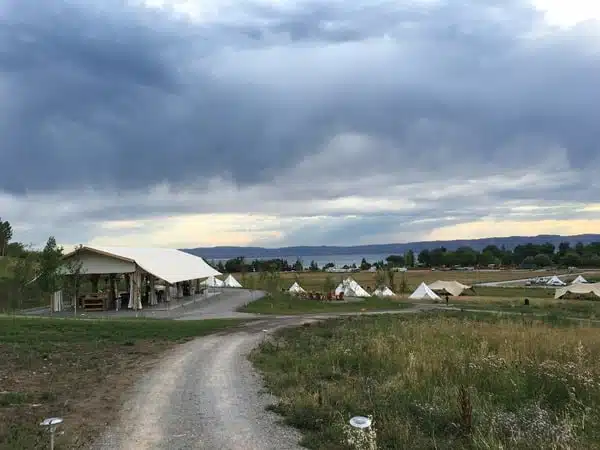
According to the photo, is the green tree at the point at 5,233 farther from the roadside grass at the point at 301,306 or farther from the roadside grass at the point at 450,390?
the roadside grass at the point at 450,390

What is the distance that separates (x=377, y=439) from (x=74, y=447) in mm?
4077

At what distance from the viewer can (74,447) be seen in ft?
24.7

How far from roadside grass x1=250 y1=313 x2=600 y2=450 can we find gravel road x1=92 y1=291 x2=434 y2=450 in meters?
0.47

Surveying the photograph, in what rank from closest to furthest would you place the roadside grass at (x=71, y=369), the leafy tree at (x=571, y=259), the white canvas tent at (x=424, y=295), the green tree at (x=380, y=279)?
1. the roadside grass at (x=71, y=369)
2. the white canvas tent at (x=424, y=295)
3. the green tree at (x=380, y=279)
4. the leafy tree at (x=571, y=259)

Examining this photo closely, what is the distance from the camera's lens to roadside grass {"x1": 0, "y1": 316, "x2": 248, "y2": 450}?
8586 millimetres

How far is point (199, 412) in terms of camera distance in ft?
30.7

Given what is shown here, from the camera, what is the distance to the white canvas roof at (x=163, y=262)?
36906mm

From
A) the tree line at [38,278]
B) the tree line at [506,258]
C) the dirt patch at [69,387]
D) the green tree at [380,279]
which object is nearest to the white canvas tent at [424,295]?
the green tree at [380,279]

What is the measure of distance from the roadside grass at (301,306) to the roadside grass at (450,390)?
77.2ft

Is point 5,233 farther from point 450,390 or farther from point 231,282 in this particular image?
point 450,390

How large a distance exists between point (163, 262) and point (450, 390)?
122 ft

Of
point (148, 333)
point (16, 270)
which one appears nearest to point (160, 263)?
point (16, 270)

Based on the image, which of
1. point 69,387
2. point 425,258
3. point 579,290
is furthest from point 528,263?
point 69,387

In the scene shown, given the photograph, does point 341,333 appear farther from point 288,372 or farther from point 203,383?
point 203,383
